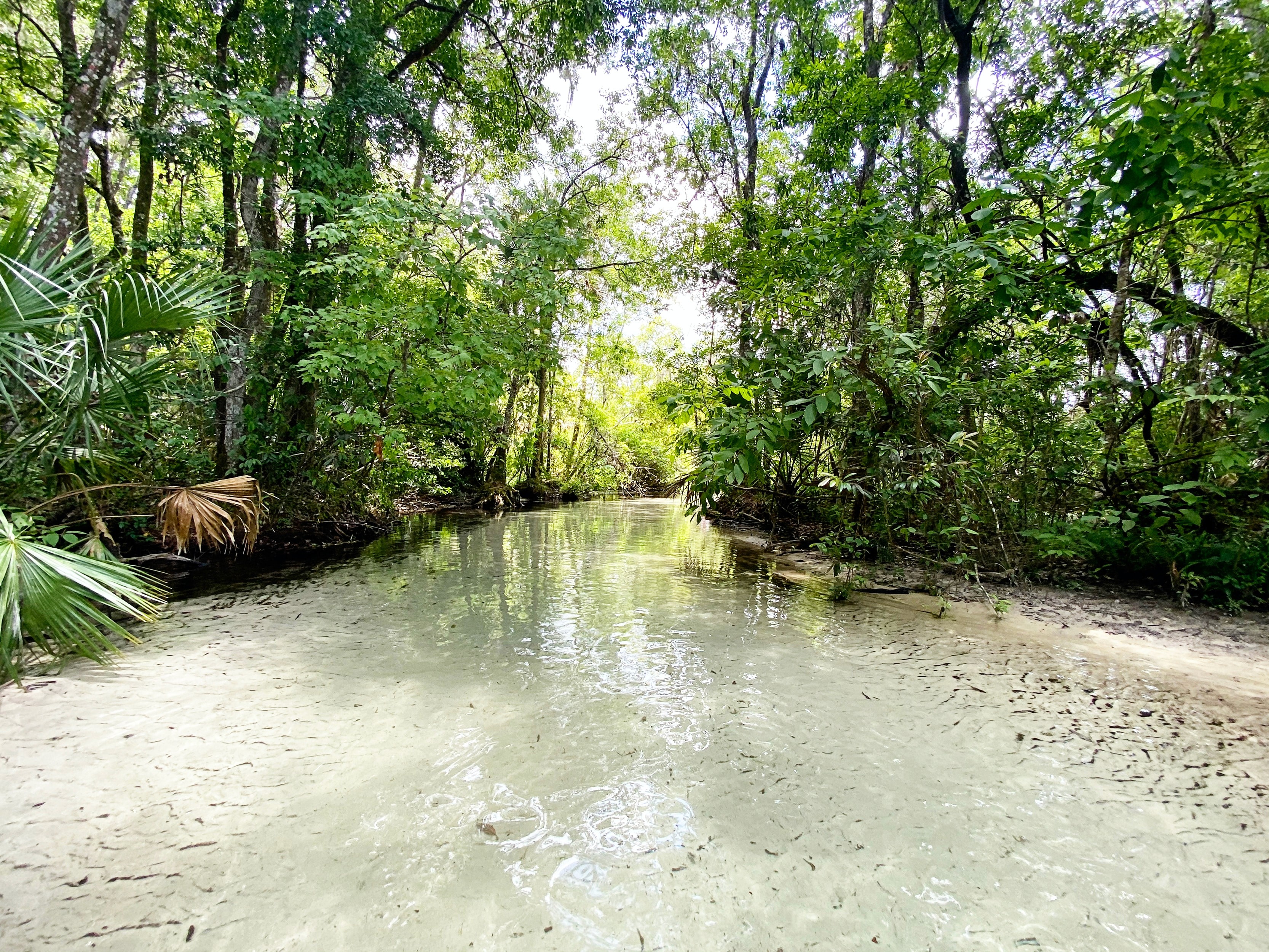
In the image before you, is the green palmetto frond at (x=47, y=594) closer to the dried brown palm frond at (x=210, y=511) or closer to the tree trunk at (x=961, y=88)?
the dried brown palm frond at (x=210, y=511)

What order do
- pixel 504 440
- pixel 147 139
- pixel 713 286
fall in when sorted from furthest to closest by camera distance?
1. pixel 504 440
2. pixel 713 286
3. pixel 147 139

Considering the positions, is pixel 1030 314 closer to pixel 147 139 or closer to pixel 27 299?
pixel 27 299

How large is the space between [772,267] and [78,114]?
6.97 metres

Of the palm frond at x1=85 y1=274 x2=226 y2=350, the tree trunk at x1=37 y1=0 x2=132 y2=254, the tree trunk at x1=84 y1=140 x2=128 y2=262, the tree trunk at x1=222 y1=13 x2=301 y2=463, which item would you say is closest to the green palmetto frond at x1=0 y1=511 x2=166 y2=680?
the palm frond at x1=85 y1=274 x2=226 y2=350

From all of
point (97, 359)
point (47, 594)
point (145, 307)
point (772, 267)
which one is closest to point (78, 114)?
point (145, 307)

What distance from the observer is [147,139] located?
5.75 m

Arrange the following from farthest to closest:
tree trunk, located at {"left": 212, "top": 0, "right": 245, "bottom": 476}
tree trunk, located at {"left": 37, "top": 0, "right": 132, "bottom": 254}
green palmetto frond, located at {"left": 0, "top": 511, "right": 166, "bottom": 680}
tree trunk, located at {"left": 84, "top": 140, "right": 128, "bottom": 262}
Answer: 1. tree trunk, located at {"left": 84, "top": 140, "right": 128, "bottom": 262}
2. tree trunk, located at {"left": 212, "top": 0, "right": 245, "bottom": 476}
3. tree trunk, located at {"left": 37, "top": 0, "right": 132, "bottom": 254}
4. green palmetto frond, located at {"left": 0, "top": 511, "right": 166, "bottom": 680}

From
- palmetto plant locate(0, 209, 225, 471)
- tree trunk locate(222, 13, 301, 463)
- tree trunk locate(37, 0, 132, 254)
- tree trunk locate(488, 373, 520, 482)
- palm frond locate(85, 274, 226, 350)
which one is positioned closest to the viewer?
palmetto plant locate(0, 209, 225, 471)

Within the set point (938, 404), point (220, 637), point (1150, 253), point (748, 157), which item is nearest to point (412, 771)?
point (220, 637)

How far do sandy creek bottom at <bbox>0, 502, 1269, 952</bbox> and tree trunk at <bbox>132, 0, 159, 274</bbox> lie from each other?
17.6 feet

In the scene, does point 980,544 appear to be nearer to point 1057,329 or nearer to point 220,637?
point 1057,329

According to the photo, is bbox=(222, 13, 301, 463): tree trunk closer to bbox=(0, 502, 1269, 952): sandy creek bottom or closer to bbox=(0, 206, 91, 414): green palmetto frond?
bbox=(0, 206, 91, 414): green palmetto frond

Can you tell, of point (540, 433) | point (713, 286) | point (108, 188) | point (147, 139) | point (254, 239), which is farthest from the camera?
point (540, 433)

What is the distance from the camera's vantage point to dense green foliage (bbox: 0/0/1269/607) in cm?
350
